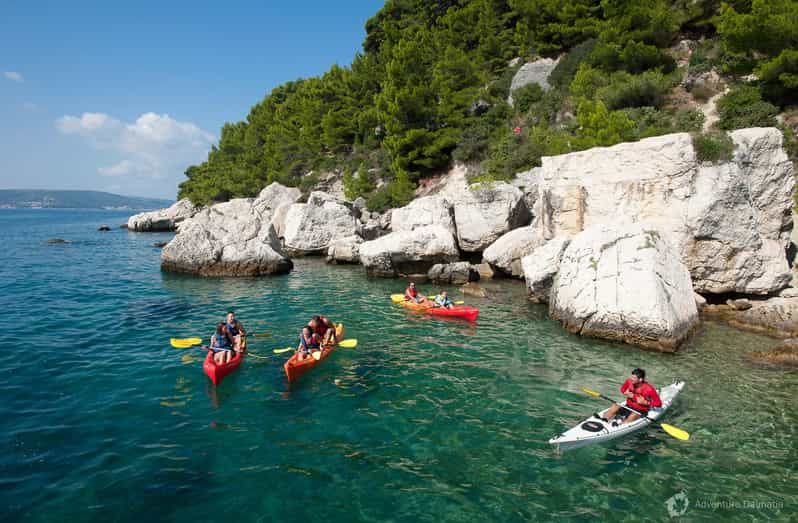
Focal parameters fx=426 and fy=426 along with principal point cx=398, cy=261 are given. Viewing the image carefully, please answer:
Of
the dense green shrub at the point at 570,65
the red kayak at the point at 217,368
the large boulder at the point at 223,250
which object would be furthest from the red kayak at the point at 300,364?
the dense green shrub at the point at 570,65

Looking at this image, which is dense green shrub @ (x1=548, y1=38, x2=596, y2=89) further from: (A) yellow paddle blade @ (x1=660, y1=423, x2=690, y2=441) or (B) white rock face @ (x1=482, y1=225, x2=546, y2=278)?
(A) yellow paddle blade @ (x1=660, y1=423, x2=690, y2=441)

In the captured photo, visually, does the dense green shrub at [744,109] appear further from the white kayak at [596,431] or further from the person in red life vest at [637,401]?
the white kayak at [596,431]

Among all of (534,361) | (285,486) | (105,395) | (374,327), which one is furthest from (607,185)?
(105,395)

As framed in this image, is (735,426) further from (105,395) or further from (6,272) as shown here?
(6,272)

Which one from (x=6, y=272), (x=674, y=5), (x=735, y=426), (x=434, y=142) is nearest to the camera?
(x=735, y=426)

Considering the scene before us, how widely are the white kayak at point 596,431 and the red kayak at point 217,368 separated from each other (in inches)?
329

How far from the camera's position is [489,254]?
961 inches

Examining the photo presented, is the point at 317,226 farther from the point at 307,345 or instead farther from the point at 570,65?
the point at 570,65

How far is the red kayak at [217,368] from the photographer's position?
11.3m

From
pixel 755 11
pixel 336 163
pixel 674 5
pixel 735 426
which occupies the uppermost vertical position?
pixel 674 5

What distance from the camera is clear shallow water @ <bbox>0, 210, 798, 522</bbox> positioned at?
6844 millimetres

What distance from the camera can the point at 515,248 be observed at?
Result: 2394 cm

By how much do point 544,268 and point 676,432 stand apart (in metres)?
10.7

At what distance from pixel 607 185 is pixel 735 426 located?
43.9ft
